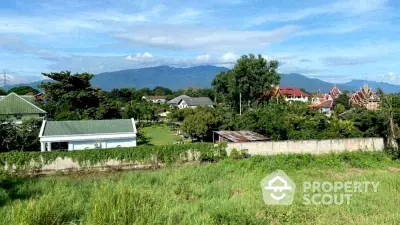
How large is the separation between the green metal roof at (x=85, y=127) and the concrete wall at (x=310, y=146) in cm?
668

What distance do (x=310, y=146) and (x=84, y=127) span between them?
12.8 m

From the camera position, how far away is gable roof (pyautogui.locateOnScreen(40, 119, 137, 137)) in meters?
18.2

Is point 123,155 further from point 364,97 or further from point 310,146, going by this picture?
point 364,97

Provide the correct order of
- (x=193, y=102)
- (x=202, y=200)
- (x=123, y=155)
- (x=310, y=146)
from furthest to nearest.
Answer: (x=193, y=102), (x=310, y=146), (x=123, y=155), (x=202, y=200)

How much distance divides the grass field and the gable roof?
13.6 feet

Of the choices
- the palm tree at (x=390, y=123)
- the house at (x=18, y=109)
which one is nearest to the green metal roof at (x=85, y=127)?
the house at (x=18, y=109)

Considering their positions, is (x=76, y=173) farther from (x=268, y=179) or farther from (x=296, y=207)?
(x=296, y=207)

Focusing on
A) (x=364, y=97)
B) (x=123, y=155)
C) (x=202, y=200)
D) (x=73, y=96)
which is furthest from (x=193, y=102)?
(x=202, y=200)

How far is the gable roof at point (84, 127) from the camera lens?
716 inches

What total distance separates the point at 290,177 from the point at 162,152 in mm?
6841

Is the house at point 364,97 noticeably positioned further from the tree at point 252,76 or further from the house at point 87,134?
the house at point 87,134

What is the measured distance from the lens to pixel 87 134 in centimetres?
1845

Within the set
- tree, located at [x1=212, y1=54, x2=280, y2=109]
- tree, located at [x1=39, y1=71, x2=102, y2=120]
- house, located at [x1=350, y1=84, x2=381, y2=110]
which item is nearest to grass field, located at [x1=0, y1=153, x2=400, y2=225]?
tree, located at [x1=39, y1=71, x2=102, y2=120]

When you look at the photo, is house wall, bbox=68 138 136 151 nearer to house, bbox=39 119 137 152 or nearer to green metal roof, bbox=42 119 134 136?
house, bbox=39 119 137 152
